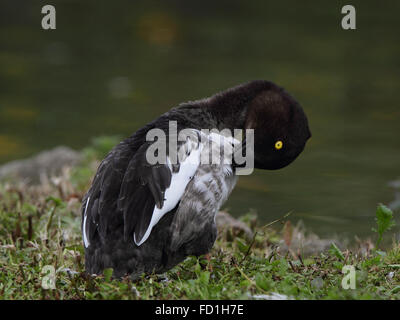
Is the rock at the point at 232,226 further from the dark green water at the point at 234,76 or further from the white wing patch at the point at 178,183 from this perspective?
the white wing patch at the point at 178,183

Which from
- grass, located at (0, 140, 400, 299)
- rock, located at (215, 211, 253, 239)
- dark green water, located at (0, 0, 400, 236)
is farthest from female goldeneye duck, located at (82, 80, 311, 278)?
dark green water, located at (0, 0, 400, 236)

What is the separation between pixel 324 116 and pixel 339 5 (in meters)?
5.89

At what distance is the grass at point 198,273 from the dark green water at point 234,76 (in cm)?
203

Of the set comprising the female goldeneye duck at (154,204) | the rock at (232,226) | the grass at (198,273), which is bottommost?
the rock at (232,226)

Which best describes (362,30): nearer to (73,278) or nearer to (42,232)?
(42,232)

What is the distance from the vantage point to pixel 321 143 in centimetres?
938

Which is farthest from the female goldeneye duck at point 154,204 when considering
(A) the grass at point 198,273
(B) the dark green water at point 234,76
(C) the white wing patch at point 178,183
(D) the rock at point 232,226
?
(B) the dark green water at point 234,76

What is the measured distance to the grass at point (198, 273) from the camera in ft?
12.9

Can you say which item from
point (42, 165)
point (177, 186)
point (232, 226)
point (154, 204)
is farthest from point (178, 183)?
point (42, 165)

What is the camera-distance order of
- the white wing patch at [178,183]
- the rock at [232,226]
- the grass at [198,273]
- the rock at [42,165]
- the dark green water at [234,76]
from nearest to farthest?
the grass at [198,273]
the white wing patch at [178,183]
the rock at [232,226]
the rock at [42,165]
the dark green water at [234,76]

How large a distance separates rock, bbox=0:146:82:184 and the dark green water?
5.32 ft

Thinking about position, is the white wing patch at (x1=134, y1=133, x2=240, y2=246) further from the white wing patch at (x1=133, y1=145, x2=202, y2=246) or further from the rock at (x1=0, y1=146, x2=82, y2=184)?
the rock at (x1=0, y1=146, x2=82, y2=184)
